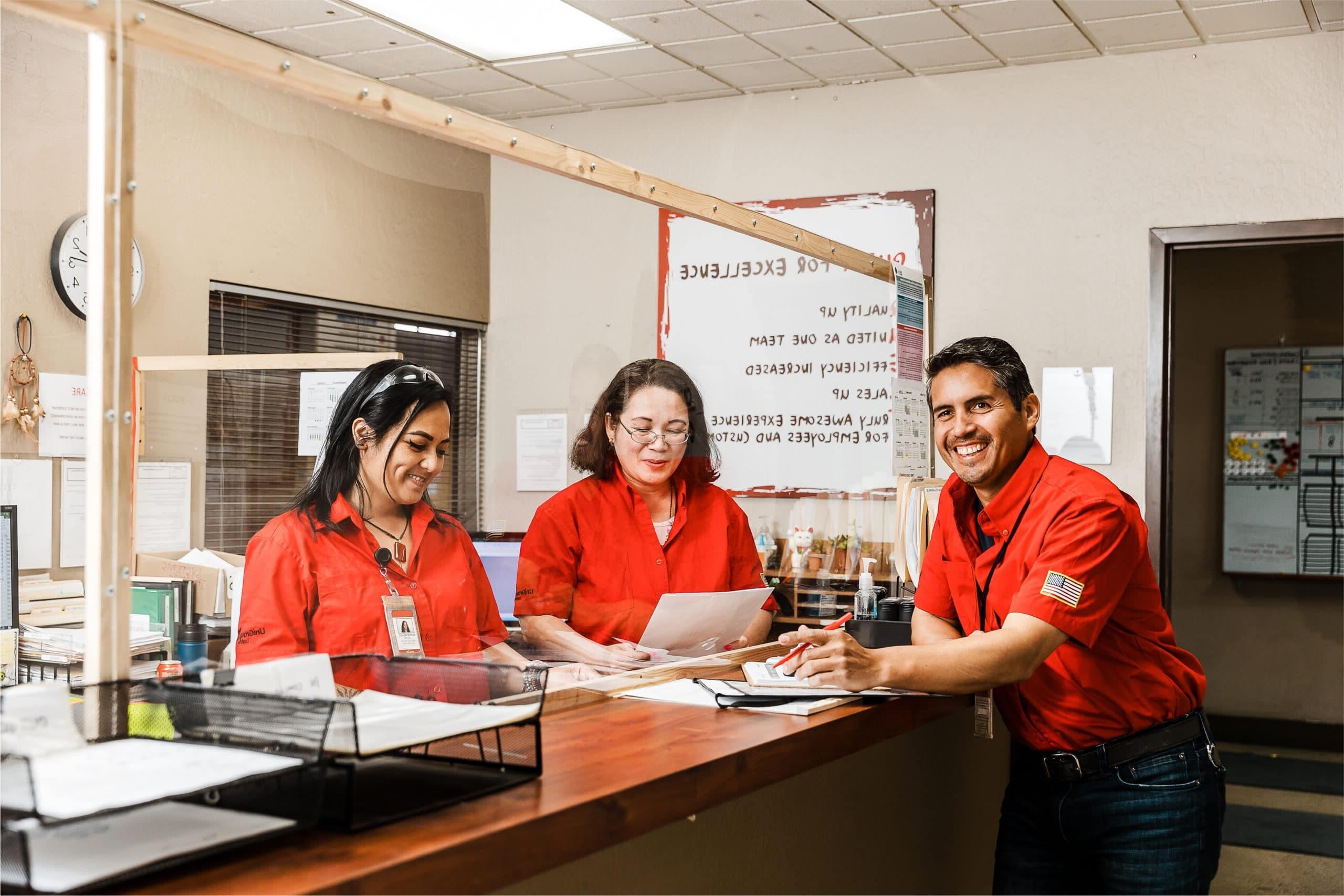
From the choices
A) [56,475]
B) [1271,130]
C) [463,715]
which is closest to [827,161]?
[1271,130]

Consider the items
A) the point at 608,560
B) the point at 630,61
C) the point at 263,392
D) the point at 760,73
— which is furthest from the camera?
the point at 760,73

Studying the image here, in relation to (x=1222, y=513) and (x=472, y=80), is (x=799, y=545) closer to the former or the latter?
(x=472, y=80)

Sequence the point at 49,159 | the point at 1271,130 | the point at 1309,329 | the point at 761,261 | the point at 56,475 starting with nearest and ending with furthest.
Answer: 1. the point at 49,159
2. the point at 56,475
3. the point at 761,261
4. the point at 1271,130
5. the point at 1309,329

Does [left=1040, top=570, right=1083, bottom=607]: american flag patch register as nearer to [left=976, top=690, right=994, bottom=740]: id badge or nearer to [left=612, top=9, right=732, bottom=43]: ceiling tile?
[left=976, top=690, right=994, bottom=740]: id badge

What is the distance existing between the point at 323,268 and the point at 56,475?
1089 mm

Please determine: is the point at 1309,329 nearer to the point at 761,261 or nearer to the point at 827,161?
the point at 827,161

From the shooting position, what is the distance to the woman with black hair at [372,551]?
5.52ft

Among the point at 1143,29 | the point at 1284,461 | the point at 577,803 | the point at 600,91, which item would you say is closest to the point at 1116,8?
the point at 1143,29

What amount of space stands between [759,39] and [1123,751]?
3.01 m

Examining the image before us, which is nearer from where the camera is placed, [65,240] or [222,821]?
[222,821]

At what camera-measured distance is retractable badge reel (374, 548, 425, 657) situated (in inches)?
70.3

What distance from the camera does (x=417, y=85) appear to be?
15.9 feet

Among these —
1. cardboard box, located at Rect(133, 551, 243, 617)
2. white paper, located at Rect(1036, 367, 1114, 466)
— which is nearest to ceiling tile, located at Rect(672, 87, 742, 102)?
white paper, located at Rect(1036, 367, 1114, 466)

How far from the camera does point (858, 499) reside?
3.45m
